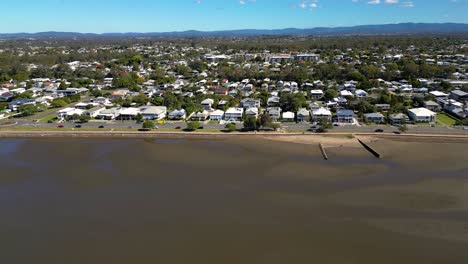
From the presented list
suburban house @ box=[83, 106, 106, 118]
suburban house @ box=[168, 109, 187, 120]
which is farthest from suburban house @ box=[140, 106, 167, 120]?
suburban house @ box=[83, 106, 106, 118]

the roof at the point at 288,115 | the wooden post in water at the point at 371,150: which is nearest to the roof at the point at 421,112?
the wooden post in water at the point at 371,150

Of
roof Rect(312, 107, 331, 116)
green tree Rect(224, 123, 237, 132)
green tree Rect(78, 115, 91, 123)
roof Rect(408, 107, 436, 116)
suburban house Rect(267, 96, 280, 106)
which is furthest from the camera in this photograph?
suburban house Rect(267, 96, 280, 106)

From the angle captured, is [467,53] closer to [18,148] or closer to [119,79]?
[119,79]

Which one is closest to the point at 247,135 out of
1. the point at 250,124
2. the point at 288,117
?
the point at 250,124

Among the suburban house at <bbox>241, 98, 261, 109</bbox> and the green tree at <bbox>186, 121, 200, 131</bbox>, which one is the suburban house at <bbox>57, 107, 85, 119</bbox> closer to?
the green tree at <bbox>186, 121, 200, 131</bbox>

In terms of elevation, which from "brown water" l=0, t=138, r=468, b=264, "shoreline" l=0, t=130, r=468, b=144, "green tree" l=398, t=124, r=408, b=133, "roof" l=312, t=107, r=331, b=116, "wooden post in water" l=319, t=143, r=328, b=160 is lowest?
"brown water" l=0, t=138, r=468, b=264

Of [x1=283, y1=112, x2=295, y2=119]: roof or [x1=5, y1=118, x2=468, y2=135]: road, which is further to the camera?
[x1=283, y1=112, x2=295, y2=119]: roof
